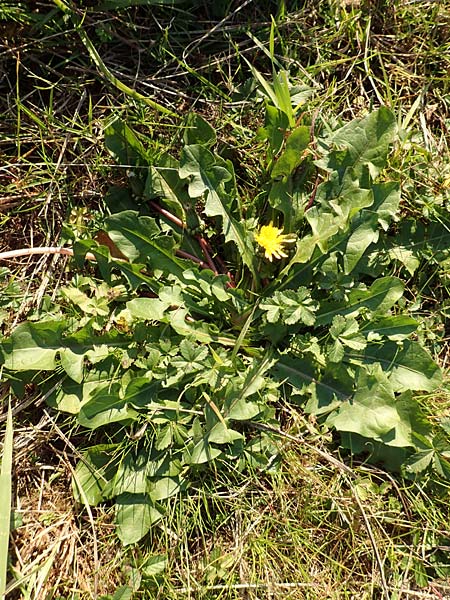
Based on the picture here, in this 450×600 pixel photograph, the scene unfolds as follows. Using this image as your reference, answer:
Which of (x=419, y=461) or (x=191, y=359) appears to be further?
(x=419, y=461)

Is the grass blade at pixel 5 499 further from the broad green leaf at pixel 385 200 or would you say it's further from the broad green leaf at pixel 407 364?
the broad green leaf at pixel 385 200

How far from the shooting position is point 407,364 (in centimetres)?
235

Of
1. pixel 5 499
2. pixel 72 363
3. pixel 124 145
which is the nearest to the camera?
pixel 5 499

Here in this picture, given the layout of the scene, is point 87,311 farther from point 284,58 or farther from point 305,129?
point 284,58

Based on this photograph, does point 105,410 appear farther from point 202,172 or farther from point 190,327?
point 202,172

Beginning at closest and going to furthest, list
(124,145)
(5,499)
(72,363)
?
(5,499) < (72,363) < (124,145)

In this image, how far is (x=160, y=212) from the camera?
248 centimetres

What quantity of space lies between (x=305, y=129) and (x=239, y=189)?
0.45 m

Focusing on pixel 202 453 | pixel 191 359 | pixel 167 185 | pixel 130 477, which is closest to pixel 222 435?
pixel 202 453

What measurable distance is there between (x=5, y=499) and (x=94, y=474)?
1.17 feet

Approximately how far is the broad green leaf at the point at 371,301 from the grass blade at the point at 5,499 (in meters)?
1.30

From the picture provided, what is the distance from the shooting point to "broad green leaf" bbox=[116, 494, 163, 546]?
7.55 feet

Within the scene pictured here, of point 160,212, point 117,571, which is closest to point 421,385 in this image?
point 160,212

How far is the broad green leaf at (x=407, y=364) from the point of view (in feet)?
7.61
